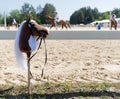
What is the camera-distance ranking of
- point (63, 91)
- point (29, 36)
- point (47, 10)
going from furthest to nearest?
point (47, 10) < point (63, 91) < point (29, 36)

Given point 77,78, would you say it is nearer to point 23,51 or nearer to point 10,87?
point 10,87

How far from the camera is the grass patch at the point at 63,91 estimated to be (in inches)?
198

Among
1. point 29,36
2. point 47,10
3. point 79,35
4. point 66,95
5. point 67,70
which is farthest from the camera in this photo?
point 47,10

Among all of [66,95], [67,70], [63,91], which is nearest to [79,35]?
[63,91]

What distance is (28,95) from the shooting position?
499 centimetres

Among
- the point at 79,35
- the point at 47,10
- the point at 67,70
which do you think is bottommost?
the point at 67,70

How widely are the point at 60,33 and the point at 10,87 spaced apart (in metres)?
1.06

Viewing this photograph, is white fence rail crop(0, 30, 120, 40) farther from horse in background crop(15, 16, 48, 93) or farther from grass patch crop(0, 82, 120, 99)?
horse in background crop(15, 16, 48, 93)

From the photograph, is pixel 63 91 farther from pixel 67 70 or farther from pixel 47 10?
pixel 47 10

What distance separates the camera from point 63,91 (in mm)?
5258

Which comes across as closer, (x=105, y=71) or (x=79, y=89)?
(x=79, y=89)

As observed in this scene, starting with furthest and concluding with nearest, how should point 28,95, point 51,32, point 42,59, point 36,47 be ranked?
point 42,59, point 51,32, point 28,95, point 36,47

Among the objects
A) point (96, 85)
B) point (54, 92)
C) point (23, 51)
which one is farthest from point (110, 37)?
point (23, 51)

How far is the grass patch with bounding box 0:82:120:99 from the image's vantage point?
5.02 meters
